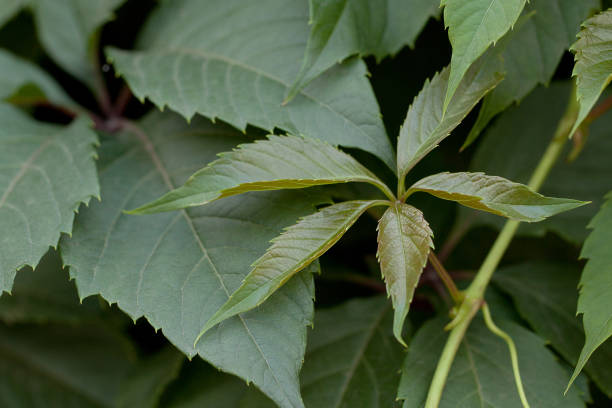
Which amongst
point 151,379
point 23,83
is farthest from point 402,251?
point 23,83

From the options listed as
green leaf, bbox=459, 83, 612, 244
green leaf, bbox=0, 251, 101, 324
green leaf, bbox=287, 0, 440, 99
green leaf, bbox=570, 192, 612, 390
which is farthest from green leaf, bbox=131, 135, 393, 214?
green leaf, bbox=0, 251, 101, 324

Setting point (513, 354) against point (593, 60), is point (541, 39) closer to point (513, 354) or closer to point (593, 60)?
point (593, 60)

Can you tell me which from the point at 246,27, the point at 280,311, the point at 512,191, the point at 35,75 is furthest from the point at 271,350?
the point at 35,75

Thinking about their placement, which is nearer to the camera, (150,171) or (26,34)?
(150,171)

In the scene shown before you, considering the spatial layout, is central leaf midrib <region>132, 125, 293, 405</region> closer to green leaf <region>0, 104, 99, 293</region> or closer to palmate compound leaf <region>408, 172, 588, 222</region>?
green leaf <region>0, 104, 99, 293</region>

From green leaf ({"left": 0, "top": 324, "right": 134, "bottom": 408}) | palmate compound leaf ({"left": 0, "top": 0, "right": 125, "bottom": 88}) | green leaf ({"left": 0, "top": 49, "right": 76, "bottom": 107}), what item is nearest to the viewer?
green leaf ({"left": 0, "top": 49, "right": 76, "bottom": 107})

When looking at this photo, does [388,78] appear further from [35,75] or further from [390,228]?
[35,75]
